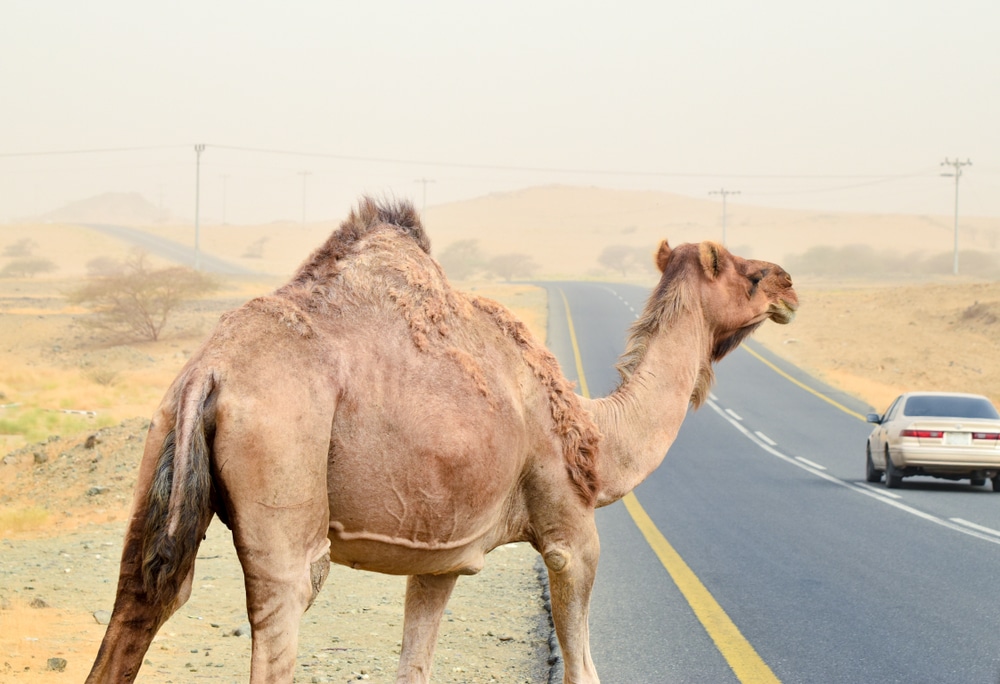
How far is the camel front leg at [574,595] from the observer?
4.86 metres

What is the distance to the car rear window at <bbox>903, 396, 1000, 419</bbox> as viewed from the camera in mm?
19734

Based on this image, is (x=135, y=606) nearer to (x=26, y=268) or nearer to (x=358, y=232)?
(x=358, y=232)

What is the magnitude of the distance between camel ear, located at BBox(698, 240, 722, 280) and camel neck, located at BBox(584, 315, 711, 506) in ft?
0.78

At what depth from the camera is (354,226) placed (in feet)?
15.7

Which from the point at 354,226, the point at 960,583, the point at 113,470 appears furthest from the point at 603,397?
the point at 113,470

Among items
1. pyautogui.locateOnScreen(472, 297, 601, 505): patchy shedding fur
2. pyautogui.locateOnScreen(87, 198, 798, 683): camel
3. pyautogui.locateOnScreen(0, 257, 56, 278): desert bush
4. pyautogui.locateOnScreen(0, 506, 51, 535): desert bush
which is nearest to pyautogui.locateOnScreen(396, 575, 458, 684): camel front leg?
pyautogui.locateOnScreen(87, 198, 798, 683): camel

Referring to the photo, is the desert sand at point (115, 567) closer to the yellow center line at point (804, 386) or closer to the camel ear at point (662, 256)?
A: the yellow center line at point (804, 386)

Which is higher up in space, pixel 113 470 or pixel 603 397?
pixel 603 397

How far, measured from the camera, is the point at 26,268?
104m

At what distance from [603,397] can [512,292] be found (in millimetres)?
63907

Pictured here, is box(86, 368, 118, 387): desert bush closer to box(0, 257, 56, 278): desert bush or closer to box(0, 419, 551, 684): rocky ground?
box(0, 419, 551, 684): rocky ground

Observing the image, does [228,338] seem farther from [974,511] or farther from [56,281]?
[56,281]

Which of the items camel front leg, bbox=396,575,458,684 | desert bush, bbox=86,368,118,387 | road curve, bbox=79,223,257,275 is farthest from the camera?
road curve, bbox=79,223,257,275

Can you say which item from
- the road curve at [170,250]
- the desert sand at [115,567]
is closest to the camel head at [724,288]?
the desert sand at [115,567]
